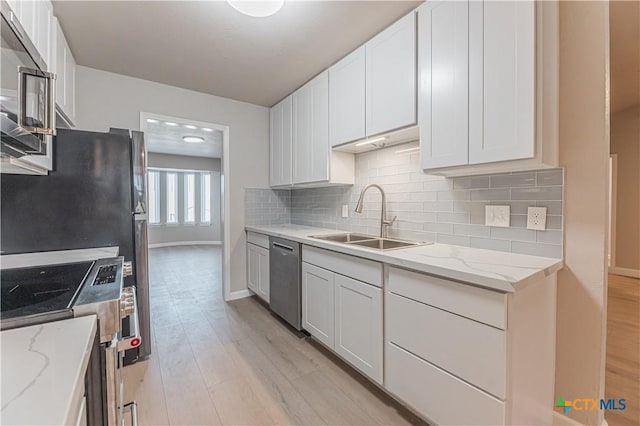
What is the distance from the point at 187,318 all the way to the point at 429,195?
8.68 feet

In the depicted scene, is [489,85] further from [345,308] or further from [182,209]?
[182,209]

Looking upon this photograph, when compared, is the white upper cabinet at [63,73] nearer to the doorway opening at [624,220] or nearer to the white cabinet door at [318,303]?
the white cabinet door at [318,303]

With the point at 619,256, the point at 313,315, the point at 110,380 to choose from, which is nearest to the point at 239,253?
the point at 313,315

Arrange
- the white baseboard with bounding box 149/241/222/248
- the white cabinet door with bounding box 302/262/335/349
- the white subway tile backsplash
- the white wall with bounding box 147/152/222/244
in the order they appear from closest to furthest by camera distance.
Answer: the white subway tile backsplash, the white cabinet door with bounding box 302/262/335/349, the white wall with bounding box 147/152/222/244, the white baseboard with bounding box 149/241/222/248

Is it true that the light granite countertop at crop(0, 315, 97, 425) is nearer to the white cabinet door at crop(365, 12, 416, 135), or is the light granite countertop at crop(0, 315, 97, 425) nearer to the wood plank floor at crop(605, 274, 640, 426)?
→ the white cabinet door at crop(365, 12, 416, 135)

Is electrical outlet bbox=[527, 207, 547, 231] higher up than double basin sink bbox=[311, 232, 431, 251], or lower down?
higher up

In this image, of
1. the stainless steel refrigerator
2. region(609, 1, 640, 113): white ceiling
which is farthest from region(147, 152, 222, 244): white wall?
region(609, 1, 640, 113): white ceiling

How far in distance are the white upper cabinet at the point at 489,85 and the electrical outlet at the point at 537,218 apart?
0.25 meters

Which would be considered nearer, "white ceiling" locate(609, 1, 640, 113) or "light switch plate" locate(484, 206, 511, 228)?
"light switch plate" locate(484, 206, 511, 228)

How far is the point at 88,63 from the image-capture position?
8.26 feet

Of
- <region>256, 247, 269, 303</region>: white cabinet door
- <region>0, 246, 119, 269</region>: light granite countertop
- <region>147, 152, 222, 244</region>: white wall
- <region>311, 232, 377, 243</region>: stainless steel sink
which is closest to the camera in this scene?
<region>0, 246, 119, 269</region>: light granite countertop

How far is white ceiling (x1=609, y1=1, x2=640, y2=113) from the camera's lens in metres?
2.11

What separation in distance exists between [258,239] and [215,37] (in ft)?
6.43

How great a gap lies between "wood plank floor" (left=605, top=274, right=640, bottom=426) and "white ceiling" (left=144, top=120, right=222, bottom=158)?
14.9 feet
